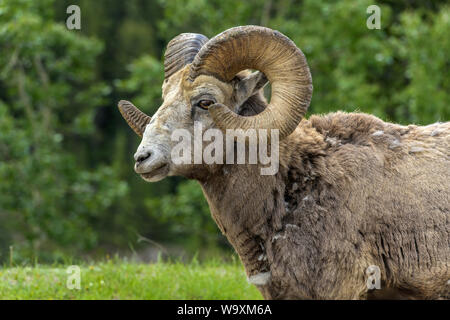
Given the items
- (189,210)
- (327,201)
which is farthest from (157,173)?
(189,210)

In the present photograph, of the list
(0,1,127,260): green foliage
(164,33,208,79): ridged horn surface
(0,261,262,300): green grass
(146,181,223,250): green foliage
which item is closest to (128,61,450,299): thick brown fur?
(164,33,208,79): ridged horn surface

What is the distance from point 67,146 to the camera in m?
40.6

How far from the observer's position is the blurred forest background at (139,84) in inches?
765

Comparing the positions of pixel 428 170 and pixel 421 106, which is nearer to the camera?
pixel 428 170

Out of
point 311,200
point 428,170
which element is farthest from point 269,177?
point 428,170

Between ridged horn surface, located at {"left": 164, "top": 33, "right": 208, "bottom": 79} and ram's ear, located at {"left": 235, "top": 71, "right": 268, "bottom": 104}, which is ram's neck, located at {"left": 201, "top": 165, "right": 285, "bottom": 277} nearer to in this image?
ram's ear, located at {"left": 235, "top": 71, "right": 268, "bottom": 104}

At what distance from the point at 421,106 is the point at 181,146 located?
14.8m

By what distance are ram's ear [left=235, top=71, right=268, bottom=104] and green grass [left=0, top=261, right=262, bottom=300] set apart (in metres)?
2.91

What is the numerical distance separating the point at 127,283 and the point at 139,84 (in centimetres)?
1713

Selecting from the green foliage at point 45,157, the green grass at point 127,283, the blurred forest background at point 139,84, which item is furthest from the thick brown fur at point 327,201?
the green foliage at point 45,157

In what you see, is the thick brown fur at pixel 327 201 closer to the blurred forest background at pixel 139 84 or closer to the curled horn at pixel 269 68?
the curled horn at pixel 269 68

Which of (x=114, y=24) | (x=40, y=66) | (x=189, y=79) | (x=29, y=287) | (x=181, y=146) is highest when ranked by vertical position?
(x=114, y=24)

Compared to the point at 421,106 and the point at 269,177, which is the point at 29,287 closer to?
the point at 269,177

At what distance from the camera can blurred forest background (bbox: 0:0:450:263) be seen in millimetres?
19422
